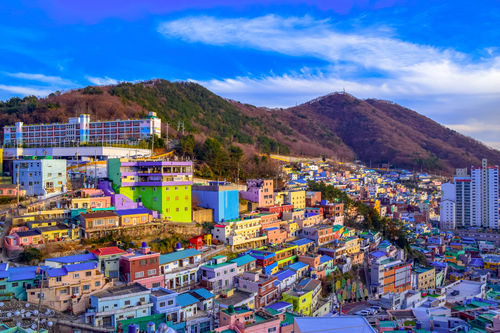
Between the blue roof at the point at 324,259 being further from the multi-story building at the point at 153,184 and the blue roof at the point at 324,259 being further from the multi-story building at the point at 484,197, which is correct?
the multi-story building at the point at 484,197

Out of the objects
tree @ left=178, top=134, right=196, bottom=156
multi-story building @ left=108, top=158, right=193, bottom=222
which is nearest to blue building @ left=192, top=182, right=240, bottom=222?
multi-story building @ left=108, top=158, right=193, bottom=222

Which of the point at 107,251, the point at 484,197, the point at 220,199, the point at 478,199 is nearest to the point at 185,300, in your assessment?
the point at 107,251

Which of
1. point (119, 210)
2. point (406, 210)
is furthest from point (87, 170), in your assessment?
point (406, 210)

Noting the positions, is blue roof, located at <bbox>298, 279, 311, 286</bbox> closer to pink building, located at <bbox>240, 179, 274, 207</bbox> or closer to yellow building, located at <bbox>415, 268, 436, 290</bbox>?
pink building, located at <bbox>240, 179, 274, 207</bbox>

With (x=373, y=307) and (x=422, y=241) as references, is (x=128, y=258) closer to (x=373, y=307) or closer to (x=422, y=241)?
(x=373, y=307)

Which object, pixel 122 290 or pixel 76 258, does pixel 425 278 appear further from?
pixel 76 258

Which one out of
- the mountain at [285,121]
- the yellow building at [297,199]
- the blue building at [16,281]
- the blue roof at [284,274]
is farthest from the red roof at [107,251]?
the mountain at [285,121]
